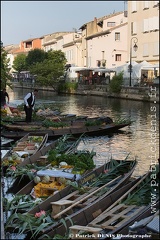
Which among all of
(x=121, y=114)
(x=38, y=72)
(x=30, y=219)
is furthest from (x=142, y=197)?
(x=38, y=72)

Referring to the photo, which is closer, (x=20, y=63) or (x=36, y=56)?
(x=36, y=56)

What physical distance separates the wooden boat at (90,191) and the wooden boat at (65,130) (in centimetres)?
671

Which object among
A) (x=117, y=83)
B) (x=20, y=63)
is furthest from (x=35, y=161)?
(x=20, y=63)

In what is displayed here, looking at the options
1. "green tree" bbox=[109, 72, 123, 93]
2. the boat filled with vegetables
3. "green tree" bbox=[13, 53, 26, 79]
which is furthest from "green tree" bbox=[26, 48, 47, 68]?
the boat filled with vegetables

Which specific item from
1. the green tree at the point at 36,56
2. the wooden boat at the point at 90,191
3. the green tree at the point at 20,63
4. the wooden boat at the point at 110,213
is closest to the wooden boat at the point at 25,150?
the wooden boat at the point at 90,191

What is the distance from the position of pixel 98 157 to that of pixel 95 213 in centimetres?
647

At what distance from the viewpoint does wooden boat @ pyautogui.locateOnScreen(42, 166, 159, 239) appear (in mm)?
5504

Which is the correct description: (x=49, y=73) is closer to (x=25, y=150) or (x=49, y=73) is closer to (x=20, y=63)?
(x=20, y=63)

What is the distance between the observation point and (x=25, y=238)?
228 inches

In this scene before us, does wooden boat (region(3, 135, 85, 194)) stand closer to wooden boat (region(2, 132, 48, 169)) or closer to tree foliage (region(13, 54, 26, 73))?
wooden boat (region(2, 132, 48, 169))

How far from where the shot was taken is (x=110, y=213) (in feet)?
19.9

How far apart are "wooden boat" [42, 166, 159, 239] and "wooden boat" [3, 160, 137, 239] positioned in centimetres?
9

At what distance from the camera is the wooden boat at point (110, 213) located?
5.50m

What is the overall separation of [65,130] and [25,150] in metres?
4.73
